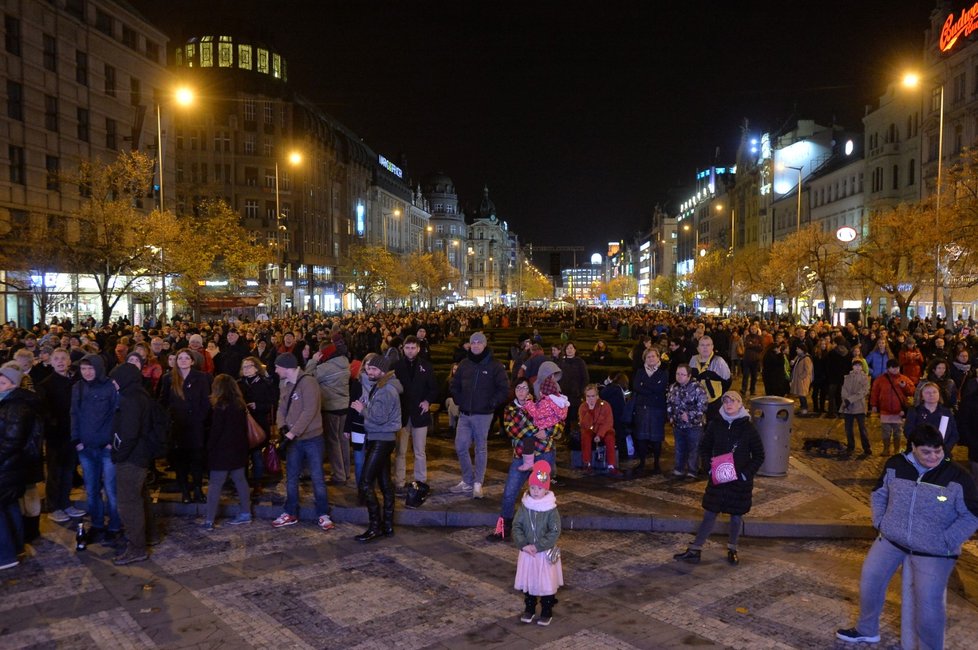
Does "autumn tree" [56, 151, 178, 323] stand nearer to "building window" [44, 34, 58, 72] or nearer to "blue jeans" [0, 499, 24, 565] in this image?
"building window" [44, 34, 58, 72]

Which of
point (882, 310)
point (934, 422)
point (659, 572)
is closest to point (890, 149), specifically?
point (882, 310)

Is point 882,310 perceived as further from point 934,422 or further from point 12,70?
point 12,70

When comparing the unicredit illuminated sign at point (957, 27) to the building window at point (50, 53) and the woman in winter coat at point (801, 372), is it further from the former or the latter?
the building window at point (50, 53)

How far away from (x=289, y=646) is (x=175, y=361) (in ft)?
15.8

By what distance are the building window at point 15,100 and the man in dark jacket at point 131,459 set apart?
3319 centimetres

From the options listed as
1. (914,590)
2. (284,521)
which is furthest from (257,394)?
(914,590)

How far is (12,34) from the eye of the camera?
111 ft

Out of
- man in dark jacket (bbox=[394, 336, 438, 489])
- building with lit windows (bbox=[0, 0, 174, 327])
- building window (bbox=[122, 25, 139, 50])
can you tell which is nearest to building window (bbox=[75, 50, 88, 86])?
building with lit windows (bbox=[0, 0, 174, 327])

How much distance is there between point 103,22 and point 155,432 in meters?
40.1

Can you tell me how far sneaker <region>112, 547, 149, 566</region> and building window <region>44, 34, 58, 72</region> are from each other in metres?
36.1

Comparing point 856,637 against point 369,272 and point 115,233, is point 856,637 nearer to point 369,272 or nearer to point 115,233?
point 115,233

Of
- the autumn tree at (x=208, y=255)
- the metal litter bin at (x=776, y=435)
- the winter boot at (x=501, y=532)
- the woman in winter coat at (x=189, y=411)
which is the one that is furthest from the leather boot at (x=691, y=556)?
the autumn tree at (x=208, y=255)

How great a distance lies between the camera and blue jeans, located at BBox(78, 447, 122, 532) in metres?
8.06

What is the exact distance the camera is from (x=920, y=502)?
5.18 metres
